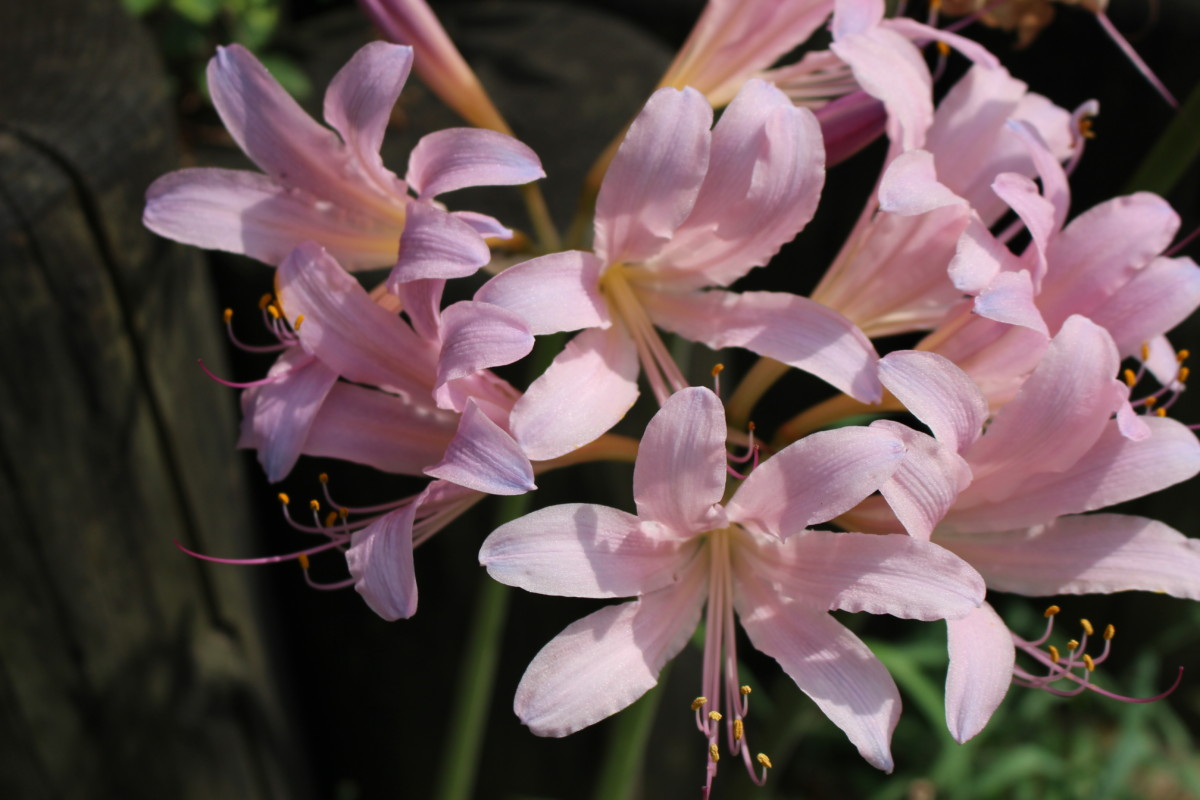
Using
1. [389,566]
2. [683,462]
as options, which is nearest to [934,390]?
[683,462]

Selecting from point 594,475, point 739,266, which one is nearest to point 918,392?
point 739,266

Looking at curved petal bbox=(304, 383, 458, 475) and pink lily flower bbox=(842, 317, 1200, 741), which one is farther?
curved petal bbox=(304, 383, 458, 475)

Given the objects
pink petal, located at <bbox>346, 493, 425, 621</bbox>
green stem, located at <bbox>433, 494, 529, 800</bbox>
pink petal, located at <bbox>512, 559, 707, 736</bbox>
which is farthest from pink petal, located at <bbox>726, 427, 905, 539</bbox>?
green stem, located at <bbox>433, 494, 529, 800</bbox>

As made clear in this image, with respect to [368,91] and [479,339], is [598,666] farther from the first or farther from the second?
[368,91]

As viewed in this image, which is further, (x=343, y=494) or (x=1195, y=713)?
(x=1195, y=713)

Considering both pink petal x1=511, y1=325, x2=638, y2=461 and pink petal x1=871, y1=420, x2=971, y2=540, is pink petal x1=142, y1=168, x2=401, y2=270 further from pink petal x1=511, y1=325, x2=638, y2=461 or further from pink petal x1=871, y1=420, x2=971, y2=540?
pink petal x1=871, y1=420, x2=971, y2=540

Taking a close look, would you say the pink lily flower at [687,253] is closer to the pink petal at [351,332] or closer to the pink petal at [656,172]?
the pink petal at [656,172]

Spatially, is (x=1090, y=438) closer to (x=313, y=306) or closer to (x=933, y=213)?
(x=933, y=213)

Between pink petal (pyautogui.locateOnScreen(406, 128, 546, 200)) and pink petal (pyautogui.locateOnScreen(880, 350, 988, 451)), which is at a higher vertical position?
pink petal (pyautogui.locateOnScreen(406, 128, 546, 200))
